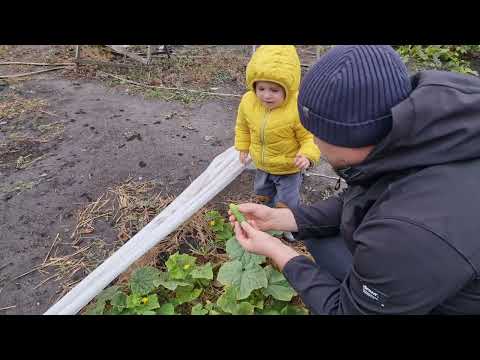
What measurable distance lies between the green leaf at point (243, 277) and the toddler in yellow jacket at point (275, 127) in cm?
51

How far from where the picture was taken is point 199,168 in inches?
141

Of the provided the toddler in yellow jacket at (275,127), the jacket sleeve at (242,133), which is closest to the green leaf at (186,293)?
the toddler in yellow jacket at (275,127)

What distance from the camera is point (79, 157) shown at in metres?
3.68

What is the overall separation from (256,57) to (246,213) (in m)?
0.92

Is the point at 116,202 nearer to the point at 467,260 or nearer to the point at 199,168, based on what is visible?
the point at 199,168

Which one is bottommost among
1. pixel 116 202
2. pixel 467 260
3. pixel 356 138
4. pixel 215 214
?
pixel 116 202

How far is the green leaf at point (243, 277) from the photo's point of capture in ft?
7.23

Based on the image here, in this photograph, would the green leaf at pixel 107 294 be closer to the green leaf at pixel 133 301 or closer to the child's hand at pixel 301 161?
the green leaf at pixel 133 301

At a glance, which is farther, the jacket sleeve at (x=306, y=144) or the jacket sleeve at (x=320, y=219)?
the jacket sleeve at (x=306, y=144)

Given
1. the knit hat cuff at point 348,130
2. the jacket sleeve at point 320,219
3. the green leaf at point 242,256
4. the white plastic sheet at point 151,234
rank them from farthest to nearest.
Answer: the green leaf at point 242,256
the white plastic sheet at point 151,234
the jacket sleeve at point 320,219
the knit hat cuff at point 348,130

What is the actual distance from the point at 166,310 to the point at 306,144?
1340mm

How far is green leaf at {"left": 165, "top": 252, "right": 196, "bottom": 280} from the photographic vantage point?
2412 millimetres

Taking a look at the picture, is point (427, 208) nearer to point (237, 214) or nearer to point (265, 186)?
point (237, 214)

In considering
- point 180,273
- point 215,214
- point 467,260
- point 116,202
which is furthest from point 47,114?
point 467,260
